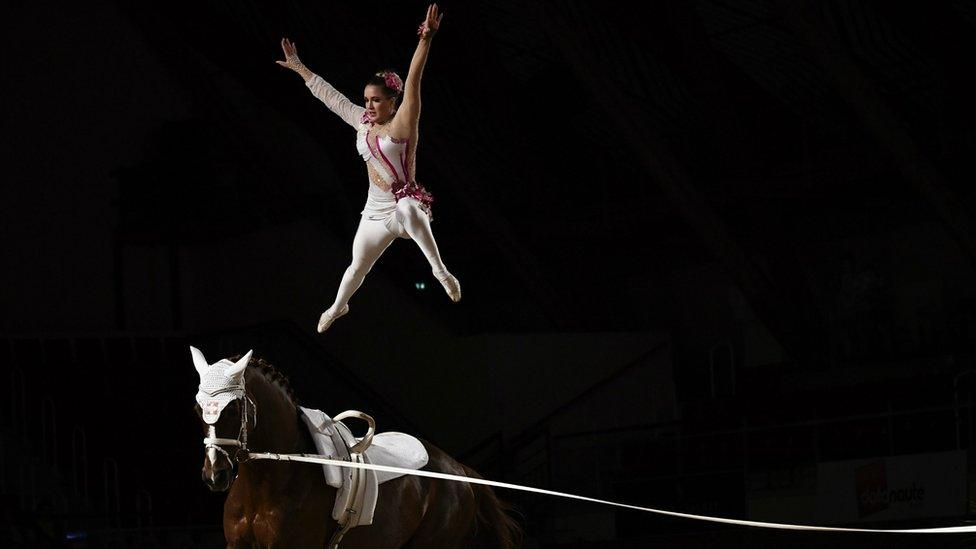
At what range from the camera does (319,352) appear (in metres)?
12.1

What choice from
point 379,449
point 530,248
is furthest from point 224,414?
point 530,248

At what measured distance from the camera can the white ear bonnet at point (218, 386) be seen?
4.73 meters

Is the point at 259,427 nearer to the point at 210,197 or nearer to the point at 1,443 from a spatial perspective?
the point at 1,443

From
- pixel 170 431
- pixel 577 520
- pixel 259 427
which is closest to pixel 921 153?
pixel 577 520

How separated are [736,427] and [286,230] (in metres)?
4.68

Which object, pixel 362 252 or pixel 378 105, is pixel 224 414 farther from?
pixel 378 105

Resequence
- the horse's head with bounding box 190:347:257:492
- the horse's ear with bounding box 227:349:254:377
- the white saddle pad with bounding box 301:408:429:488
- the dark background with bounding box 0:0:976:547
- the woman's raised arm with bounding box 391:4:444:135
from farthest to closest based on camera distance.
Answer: the dark background with bounding box 0:0:976:547
the white saddle pad with bounding box 301:408:429:488
the horse's ear with bounding box 227:349:254:377
the horse's head with bounding box 190:347:257:492
the woman's raised arm with bounding box 391:4:444:135

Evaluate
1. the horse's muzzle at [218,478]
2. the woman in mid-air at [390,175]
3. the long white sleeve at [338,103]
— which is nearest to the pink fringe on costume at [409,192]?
the woman in mid-air at [390,175]

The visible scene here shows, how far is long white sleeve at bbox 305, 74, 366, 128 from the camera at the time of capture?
4.74 meters

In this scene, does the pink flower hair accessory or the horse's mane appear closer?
the pink flower hair accessory

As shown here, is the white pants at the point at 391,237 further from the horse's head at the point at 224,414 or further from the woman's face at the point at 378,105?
the horse's head at the point at 224,414

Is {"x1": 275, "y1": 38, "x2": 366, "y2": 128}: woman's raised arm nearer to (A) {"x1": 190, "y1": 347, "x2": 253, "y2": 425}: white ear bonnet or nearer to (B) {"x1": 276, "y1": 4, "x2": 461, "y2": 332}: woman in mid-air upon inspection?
(B) {"x1": 276, "y1": 4, "x2": 461, "y2": 332}: woman in mid-air

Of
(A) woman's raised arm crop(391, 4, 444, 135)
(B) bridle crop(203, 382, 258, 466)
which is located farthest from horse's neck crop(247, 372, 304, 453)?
(A) woman's raised arm crop(391, 4, 444, 135)

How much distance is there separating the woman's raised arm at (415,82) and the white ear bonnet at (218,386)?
0.88 metres
